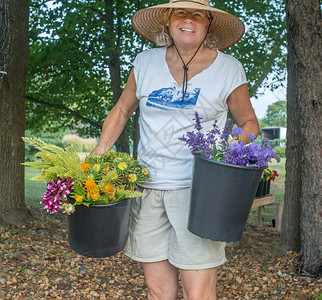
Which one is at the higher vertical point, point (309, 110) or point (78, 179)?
point (309, 110)

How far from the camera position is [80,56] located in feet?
23.6

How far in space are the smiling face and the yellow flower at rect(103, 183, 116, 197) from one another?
2.50ft

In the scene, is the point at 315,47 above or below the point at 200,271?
above

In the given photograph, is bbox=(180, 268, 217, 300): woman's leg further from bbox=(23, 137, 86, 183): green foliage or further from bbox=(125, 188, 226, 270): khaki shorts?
bbox=(23, 137, 86, 183): green foliage

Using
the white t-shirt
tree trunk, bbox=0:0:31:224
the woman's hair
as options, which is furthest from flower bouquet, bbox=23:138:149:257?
tree trunk, bbox=0:0:31:224

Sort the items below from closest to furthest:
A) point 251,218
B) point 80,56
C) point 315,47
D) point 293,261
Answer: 1. point 315,47
2. point 293,261
3. point 80,56
4. point 251,218

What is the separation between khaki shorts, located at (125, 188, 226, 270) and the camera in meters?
1.93

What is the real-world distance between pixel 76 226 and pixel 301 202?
2.88 m

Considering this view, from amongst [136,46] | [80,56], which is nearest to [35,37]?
[80,56]

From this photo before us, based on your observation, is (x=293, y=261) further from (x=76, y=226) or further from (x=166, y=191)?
(x=76, y=226)

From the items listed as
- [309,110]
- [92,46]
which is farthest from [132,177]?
[92,46]

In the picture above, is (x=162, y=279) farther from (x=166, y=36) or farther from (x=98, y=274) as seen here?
(x=98, y=274)

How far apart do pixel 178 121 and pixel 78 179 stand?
538 millimetres

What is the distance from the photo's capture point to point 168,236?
2084 millimetres
